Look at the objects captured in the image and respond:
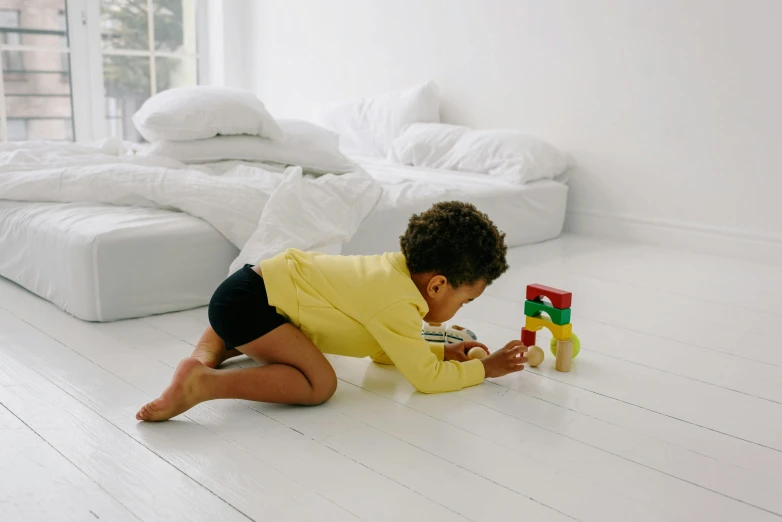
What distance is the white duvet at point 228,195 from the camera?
7.09ft

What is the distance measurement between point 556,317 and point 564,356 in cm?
9

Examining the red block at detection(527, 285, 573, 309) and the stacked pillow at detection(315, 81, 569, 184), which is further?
the stacked pillow at detection(315, 81, 569, 184)

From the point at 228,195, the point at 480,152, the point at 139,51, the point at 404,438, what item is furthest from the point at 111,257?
the point at 139,51

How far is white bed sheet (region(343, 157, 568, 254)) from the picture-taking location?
101 inches

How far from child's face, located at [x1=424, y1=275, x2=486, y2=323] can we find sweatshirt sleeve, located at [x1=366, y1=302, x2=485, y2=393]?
62 millimetres

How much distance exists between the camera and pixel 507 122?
371 centimetres

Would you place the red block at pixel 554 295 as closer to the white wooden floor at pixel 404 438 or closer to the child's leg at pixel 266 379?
the white wooden floor at pixel 404 438

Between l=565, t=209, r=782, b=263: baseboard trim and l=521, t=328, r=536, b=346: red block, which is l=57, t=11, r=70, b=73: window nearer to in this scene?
l=565, t=209, r=782, b=263: baseboard trim

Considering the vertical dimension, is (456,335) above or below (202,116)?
below

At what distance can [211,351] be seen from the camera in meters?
1.66

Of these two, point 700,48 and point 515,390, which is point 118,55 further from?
point 515,390

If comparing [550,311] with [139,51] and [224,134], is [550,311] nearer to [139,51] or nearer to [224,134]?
[224,134]

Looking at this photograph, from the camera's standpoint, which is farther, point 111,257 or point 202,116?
point 202,116

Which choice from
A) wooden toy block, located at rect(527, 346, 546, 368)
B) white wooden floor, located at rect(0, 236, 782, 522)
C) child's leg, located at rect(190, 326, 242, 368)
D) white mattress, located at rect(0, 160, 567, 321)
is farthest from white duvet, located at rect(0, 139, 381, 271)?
wooden toy block, located at rect(527, 346, 546, 368)
